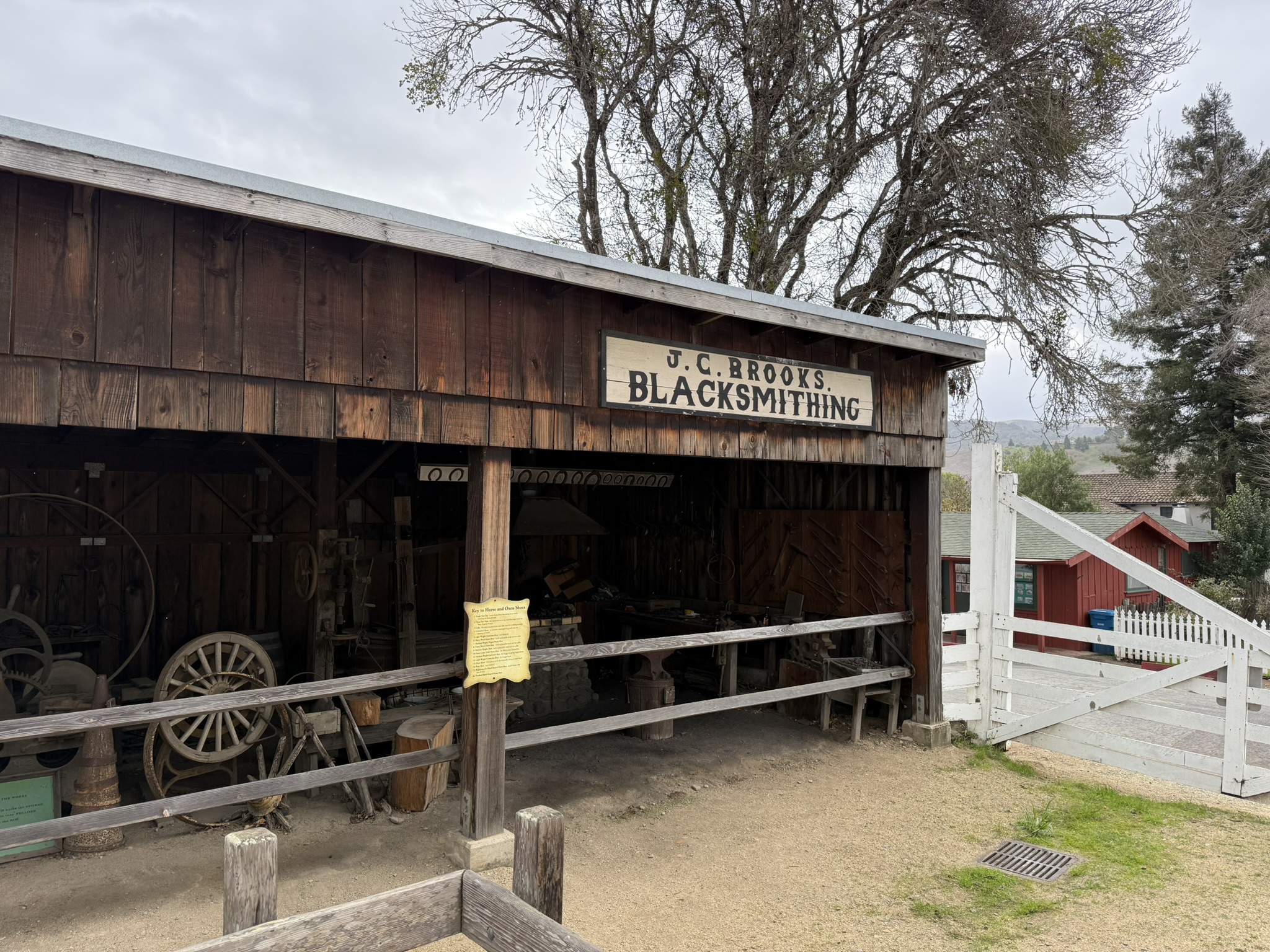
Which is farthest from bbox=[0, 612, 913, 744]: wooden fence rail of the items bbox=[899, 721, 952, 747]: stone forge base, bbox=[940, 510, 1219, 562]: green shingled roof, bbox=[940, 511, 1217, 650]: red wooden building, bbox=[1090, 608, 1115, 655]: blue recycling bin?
bbox=[1090, 608, 1115, 655]: blue recycling bin

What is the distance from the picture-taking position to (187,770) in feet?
18.2

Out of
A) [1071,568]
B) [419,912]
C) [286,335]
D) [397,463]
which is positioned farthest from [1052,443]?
[419,912]

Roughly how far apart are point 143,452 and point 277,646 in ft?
6.56

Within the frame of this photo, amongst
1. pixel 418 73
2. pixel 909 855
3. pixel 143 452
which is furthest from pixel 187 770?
pixel 418 73

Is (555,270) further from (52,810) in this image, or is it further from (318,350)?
(52,810)

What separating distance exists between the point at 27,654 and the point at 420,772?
340 centimetres

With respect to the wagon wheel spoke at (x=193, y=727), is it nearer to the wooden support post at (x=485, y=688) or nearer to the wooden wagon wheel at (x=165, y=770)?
the wooden wagon wheel at (x=165, y=770)

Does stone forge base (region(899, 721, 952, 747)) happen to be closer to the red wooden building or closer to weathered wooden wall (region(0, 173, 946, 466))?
weathered wooden wall (region(0, 173, 946, 466))

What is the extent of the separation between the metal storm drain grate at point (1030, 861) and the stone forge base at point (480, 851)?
292 centimetres

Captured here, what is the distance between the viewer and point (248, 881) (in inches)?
78.7

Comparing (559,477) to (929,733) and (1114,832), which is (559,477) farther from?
(1114,832)

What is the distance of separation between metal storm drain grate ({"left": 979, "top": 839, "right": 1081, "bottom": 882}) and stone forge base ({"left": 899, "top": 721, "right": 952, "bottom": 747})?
194 cm

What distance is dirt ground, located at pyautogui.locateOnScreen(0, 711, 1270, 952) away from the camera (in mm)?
3994

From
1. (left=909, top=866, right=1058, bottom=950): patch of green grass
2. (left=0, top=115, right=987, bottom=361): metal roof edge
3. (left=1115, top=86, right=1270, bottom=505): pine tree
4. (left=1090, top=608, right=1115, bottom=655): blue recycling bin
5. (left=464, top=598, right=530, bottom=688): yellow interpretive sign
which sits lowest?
(left=1090, top=608, right=1115, bottom=655): blue recycling bin
